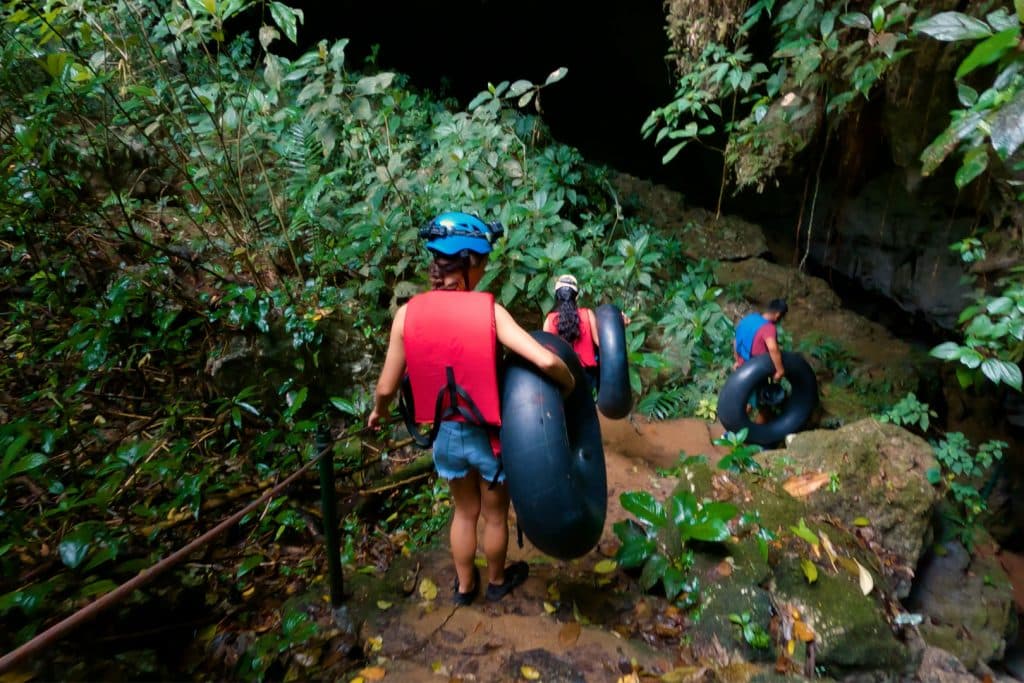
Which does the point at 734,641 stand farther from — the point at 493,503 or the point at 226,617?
the point at 226,617

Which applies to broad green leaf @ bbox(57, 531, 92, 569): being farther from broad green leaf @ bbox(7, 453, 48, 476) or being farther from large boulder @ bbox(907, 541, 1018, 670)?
large boulder @ bbox(907, 541, 1018, 670)

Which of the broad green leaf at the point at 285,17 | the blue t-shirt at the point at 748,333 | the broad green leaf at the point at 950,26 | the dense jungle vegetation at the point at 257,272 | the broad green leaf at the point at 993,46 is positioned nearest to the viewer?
the broad green leaf at the point at 993,46

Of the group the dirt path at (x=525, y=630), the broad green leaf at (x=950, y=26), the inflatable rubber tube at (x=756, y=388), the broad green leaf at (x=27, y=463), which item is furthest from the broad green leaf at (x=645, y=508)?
the inflatable rubber tube at (x=756, y=388)

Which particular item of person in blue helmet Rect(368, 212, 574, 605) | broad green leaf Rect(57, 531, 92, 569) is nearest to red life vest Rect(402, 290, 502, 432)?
person in blue helmet Rect(368, 212, 574, 605)

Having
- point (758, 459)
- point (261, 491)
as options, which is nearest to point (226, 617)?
point (261, 491)

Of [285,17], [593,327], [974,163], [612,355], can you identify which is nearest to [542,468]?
[612,355]

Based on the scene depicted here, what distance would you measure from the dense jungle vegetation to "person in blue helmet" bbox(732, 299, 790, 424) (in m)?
0.58

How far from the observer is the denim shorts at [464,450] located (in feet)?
6.81

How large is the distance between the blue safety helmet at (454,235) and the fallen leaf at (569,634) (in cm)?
170

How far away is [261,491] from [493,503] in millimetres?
1809

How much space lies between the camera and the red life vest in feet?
6.23

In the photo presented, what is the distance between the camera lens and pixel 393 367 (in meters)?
2.05

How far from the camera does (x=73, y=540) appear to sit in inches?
75.5

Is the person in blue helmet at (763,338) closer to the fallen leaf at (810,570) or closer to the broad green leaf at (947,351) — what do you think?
the broad green leaf at (947,351)
